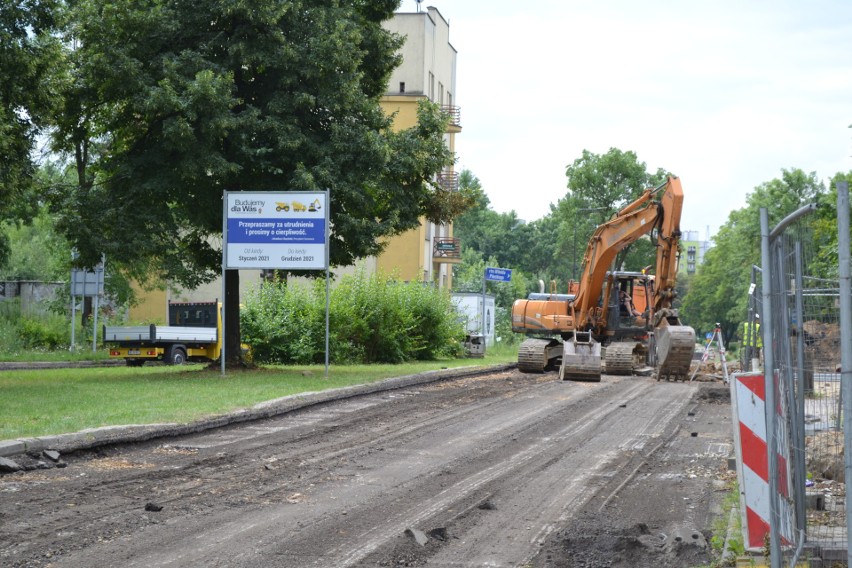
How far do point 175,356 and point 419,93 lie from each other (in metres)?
24.4

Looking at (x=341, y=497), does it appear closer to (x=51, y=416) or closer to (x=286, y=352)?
(x=51, y=416)

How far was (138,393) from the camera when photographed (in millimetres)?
19250

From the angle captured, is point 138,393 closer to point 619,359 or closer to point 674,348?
point 674,348

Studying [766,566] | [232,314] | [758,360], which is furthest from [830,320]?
[232,314]

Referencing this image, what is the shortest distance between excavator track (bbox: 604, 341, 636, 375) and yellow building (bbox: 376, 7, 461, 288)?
21.7 metres

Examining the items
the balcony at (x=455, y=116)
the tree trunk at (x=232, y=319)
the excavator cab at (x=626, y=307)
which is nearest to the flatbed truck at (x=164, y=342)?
the tree trunk at (x=232, y=319)

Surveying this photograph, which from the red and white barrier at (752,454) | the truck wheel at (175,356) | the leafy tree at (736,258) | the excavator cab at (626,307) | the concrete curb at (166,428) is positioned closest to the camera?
the red and white barrier at (752,454)

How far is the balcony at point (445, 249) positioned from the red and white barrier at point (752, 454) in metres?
52.5

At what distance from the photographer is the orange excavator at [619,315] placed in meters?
27.5

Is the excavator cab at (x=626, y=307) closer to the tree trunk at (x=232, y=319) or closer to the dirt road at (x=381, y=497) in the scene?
the tree trunk at (x=232, y=319)

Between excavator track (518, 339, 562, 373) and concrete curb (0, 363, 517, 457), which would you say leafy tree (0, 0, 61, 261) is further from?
excavator track (518, 339, 562, 373)

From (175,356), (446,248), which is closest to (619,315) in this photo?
(175,356)

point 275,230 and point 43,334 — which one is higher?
point 275,230

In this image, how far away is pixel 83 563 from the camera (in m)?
7.15
